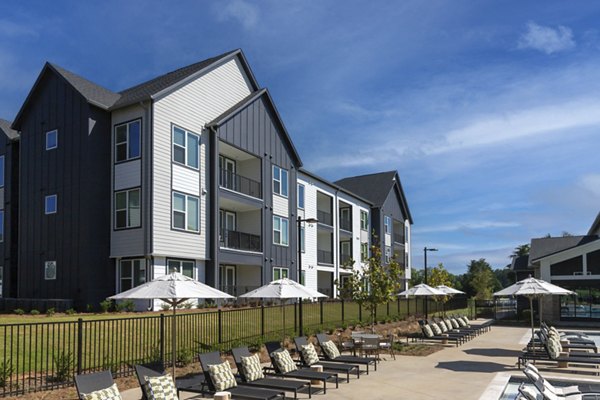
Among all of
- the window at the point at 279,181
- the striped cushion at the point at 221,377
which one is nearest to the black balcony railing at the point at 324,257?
the window at the point at 279,181

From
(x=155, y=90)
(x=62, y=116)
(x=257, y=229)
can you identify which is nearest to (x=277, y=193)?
(x=257, y=229)

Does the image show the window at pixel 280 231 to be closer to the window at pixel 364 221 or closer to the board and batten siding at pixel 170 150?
the board and batten siding at pixel 170 150

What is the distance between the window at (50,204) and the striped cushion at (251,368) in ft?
57.6

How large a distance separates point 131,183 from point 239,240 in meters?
7.67

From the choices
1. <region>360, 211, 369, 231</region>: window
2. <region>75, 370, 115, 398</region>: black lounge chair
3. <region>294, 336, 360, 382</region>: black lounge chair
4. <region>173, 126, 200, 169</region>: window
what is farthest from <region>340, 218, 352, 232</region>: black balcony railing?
<region>75, 370, 115, 398</region>: black lounge chair

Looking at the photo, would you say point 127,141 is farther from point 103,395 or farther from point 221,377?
point 103,395

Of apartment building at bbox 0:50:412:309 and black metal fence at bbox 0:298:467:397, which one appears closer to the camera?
black metal fence at bbox 0:298:467:397

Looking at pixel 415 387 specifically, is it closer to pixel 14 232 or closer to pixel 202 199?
pixel 202 199

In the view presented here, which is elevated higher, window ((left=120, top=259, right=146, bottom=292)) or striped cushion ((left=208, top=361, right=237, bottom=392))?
window ((left=120, top=259, right=146, bottom=292))

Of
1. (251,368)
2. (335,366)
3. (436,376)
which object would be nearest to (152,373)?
(251,368)

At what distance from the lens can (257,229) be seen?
3234 centimetres

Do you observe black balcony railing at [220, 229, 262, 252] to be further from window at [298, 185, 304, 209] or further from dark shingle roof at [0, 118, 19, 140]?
dark shingle roof at [0, 118, 19, 140]

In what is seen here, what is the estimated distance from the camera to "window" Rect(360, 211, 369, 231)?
5028 centimetres

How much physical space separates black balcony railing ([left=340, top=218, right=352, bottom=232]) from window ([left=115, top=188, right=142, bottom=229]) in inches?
917
